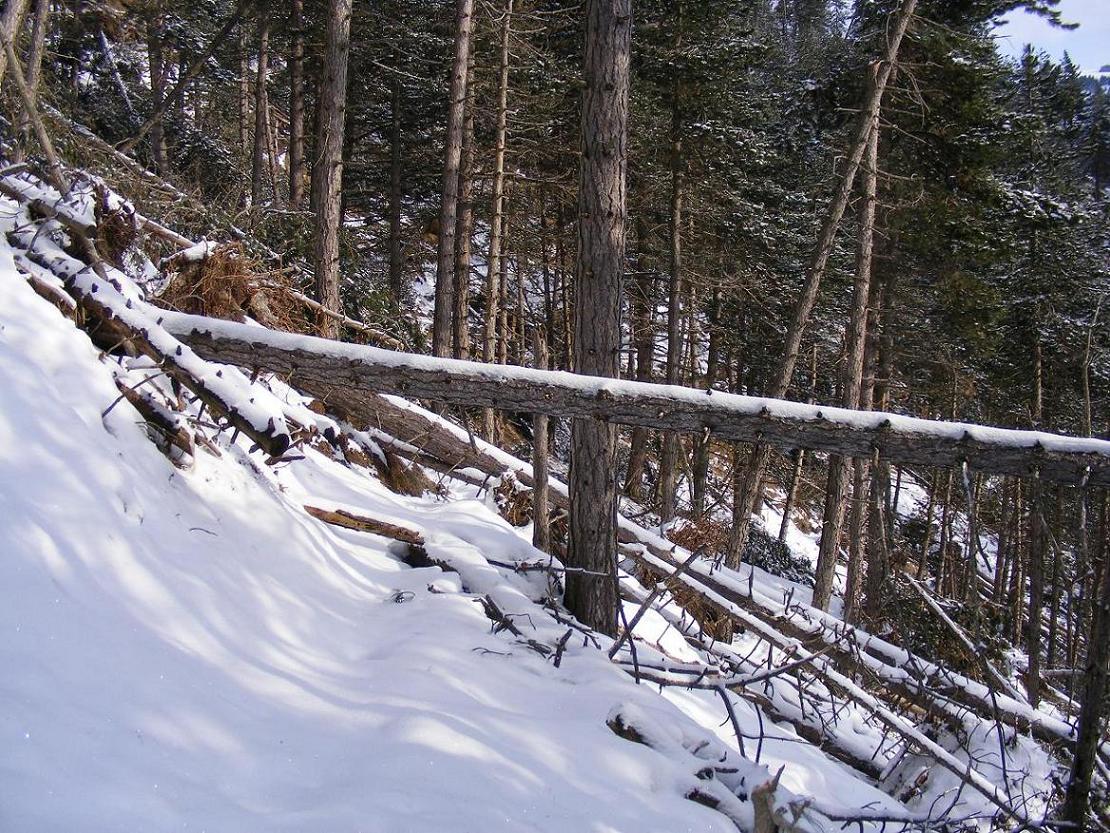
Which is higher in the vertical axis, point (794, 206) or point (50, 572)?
point (794, 206)

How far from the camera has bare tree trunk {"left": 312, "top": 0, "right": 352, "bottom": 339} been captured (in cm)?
905

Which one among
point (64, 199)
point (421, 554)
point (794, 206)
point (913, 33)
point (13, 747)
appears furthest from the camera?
point (794, 206)

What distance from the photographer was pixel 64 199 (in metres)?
4.33

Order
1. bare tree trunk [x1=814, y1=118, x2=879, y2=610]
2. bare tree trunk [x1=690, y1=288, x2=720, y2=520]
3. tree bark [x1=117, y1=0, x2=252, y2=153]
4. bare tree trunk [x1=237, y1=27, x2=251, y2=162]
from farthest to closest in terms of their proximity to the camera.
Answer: bare tree trunk [x1=237, y1=27, x2=251, y2=162]
bare tree trunk [x1=690, y1=288, x2=720, y2=520]
bare tree trunk [x1=814, y1=118, x2=879, y2=610]
tree bark [x1=117, y1=0, x2=252, y2=153]

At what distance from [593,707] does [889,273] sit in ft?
43.9

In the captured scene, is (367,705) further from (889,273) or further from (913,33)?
(889,273)

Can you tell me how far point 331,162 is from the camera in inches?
359

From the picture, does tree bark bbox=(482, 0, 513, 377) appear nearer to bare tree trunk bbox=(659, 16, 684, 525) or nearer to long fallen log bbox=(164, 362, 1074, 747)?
bare tree trunk bbox=(659, 16, 684, 525)

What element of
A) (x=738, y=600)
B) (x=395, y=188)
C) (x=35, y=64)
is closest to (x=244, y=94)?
(x=395, y=188)

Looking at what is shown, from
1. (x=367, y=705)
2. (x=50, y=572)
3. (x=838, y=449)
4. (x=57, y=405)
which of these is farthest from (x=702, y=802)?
(x=57, y=405)

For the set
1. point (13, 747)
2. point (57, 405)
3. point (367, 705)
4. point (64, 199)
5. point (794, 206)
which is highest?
point (794, 206)

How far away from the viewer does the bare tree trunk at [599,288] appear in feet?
15.5

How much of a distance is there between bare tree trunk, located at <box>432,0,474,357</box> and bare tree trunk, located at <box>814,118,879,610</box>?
6.89m

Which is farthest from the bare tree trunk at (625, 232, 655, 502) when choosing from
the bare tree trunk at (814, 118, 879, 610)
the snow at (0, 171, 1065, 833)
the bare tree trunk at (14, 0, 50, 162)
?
the snow at (0, 171, 1065, 833)
